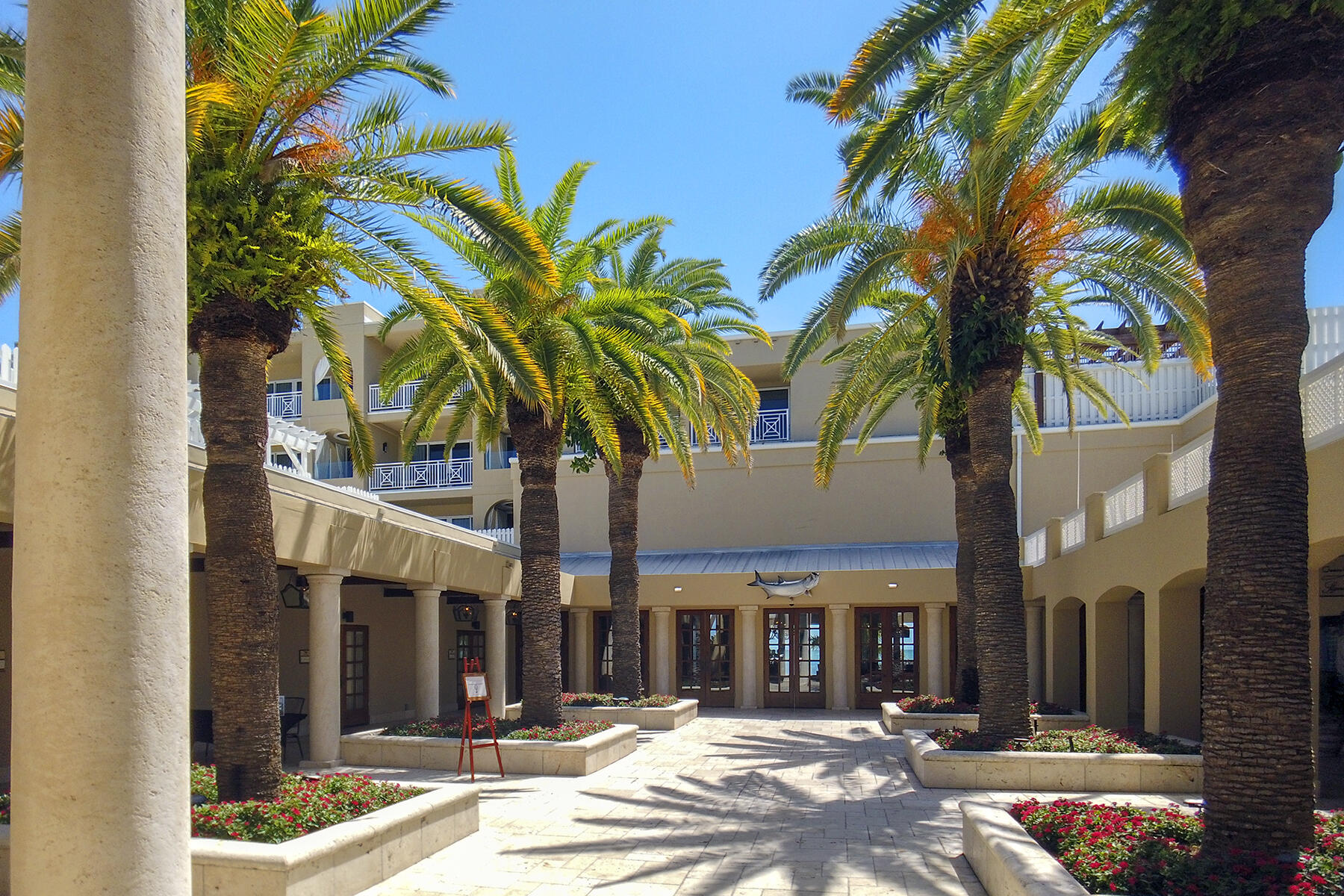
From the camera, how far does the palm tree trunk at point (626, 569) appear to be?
21891 mm

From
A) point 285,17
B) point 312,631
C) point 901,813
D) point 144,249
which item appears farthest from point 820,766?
point 144,249

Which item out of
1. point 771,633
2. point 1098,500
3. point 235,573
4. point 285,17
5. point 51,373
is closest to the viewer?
point 51,373

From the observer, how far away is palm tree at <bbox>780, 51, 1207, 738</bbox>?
44.4ft

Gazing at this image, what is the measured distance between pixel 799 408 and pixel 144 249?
27.0m

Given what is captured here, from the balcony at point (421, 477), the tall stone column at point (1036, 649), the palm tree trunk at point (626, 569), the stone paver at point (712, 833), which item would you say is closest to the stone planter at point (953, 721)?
the stone paver at point (712, 833)

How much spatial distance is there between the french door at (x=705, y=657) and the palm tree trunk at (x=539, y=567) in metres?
10.7

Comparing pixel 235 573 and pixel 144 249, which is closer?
pixel 144 249

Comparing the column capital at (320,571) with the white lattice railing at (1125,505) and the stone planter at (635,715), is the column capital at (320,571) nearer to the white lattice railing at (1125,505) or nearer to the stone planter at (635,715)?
the stone planter at (635,715)

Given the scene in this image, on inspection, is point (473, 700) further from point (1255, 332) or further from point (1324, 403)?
point (1324, 403)

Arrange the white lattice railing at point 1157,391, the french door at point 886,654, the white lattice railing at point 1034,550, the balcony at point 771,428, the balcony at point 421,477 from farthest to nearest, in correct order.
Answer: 1. the balcony at point 421,477
2. the balcony at point 771,428
3. the white lattice railing at point 1157,391
4. the french door at point 886,654
5. the white lattice railing at point 1034,550

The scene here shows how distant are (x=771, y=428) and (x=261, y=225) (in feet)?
71.4

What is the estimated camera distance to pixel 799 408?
30.0m

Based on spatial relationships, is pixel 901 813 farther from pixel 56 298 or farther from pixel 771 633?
pixel 771 633

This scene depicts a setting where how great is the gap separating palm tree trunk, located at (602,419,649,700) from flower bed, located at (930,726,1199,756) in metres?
8.42
